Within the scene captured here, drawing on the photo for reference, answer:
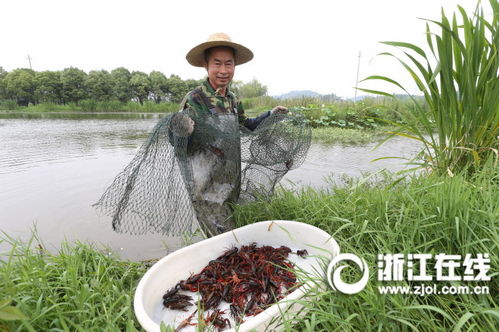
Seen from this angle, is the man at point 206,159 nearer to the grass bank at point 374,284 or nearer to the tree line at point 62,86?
the grass bank at point 374,284

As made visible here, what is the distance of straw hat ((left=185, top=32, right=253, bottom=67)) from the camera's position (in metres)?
2.21

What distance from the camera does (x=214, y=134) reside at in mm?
2191

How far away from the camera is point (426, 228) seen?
143 cm

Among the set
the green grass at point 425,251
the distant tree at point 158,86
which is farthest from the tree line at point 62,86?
the green grass at point 425,251

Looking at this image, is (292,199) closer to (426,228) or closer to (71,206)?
(426,228)

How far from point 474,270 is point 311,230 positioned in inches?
35.8

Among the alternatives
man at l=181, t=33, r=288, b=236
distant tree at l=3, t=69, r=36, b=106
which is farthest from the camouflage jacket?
distant tree at l=3, t=69, r=36, b=106

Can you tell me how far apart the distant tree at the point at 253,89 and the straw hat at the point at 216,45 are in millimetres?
58888

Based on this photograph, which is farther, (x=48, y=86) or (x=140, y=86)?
(x=140, y=86)

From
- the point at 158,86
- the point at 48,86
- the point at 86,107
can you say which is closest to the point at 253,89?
the point at 158,86

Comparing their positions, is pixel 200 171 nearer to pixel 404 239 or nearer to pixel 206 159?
pixel 206 159

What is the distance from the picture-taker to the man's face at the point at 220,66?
2312 millimetres

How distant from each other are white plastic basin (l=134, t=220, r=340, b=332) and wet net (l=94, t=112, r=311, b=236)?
1.44ft

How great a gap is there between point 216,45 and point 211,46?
0.05 metres
